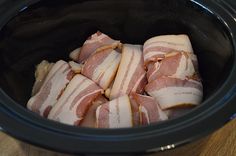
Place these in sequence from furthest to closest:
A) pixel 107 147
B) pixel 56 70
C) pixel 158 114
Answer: pixel 56 70
pixel 158 114
pixel 107 147

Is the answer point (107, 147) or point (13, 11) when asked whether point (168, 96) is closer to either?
point (107, 147)

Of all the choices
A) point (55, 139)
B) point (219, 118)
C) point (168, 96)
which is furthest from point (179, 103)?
point (55, 139)

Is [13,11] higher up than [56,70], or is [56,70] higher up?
[13,11]

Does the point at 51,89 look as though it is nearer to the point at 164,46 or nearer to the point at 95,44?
the point at 95,44

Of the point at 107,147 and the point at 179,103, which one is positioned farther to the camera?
the point at 179,103

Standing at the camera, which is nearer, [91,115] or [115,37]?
[91,115]

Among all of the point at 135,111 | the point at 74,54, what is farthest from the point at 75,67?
the point at 135,111
